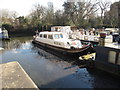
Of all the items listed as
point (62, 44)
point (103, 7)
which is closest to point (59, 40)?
point (62, 44)

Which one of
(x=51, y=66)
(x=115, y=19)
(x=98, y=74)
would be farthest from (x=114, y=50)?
(x=115, y=19)

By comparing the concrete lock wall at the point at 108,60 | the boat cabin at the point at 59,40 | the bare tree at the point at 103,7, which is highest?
the bare tree at the point at 103,7

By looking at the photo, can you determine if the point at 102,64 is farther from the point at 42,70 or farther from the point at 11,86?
the point at 11,86

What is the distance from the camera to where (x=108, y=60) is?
8.11 metres

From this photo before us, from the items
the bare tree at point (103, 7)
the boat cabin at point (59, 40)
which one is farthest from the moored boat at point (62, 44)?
the bare tree at point (103, 7)

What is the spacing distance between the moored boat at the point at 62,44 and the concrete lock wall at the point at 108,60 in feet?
11.9

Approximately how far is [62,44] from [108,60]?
645cm

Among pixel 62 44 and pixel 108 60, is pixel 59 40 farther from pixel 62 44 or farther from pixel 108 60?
pixel 108 60

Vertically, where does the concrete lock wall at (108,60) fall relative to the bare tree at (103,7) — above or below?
below

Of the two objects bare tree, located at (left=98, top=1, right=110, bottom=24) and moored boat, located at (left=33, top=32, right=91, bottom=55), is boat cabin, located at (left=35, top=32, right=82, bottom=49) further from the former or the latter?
bare tree, located at (left=98, top=1, right=110, bottom=24)

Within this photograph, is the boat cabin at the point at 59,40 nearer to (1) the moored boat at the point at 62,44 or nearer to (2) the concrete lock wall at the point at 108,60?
(1) the moored boat at the point at 62,44

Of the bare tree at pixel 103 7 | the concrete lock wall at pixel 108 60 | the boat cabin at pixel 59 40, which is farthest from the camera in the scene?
the bare tree at pixel 103 7

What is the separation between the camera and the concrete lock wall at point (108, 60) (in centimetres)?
760

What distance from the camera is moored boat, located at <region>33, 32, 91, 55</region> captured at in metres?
12.4
